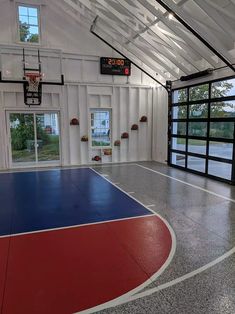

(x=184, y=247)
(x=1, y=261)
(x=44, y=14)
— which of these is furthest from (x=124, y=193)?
(x=44, y=14)

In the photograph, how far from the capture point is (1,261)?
3.01 meters

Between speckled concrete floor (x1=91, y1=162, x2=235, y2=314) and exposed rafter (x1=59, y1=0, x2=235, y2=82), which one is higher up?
exposed rafter (x1=59, y1=0, x2=235, y2=82)

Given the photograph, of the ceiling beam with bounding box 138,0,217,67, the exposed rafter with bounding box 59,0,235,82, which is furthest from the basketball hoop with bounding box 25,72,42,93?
the ceiling beam with bounding box 138,0,217,67

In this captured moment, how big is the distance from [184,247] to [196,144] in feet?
17.2

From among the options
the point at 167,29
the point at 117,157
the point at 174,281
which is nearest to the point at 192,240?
the point at 174,281

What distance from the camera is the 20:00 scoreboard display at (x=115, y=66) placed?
31.4 ft

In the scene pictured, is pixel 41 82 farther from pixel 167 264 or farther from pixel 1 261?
pixel 167 264

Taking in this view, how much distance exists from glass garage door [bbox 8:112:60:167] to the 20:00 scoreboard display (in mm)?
2604

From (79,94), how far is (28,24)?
2.92m

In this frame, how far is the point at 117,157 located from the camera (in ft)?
34.0

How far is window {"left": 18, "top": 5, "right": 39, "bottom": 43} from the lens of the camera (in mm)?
8633

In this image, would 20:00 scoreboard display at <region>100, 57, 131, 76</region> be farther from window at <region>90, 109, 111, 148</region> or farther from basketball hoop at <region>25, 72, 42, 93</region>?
basketball hoop at <region>25, 72, 42, 93</region>

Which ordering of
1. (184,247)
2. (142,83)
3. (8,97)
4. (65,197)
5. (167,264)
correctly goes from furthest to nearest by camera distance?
(142,83)
(8,97)
(65,197)
(184,247)
(167,264)

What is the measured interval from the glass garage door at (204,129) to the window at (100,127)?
2.51 metres
